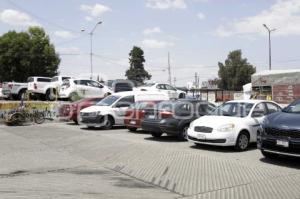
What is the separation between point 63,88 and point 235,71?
6744cm

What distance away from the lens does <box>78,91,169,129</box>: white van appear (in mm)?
20078

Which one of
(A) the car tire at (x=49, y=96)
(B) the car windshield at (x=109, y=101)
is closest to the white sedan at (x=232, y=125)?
(B) the car windshield at (x=109, y=101)

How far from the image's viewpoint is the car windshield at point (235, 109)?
1380cm

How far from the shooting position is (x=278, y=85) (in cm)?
2977

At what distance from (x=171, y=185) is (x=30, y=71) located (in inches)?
1908

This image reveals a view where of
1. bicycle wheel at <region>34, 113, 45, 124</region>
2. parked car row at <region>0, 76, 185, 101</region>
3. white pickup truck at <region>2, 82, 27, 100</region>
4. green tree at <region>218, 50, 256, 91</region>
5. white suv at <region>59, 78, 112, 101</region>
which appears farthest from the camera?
green tree at <region>218, 50, 256, 91</region>

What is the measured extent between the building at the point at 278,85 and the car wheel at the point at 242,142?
15.9 meters

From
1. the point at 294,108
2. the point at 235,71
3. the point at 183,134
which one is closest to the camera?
the point at 294,108

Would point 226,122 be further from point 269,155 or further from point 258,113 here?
point 269,155

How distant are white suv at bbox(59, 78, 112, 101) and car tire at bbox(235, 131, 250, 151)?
16.8 m

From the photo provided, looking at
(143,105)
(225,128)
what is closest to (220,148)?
(225,128)

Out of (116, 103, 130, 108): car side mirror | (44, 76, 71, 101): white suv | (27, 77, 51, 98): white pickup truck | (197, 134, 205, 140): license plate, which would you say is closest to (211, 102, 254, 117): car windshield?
(197, 134, 205, 140): license plate

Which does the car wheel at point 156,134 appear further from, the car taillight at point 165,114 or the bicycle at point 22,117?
the bicycle at point 22,117

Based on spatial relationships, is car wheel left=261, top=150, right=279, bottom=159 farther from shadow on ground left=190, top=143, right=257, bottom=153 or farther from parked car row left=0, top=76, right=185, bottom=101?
parked car row left=0, top=76, right=185, bottom=101
